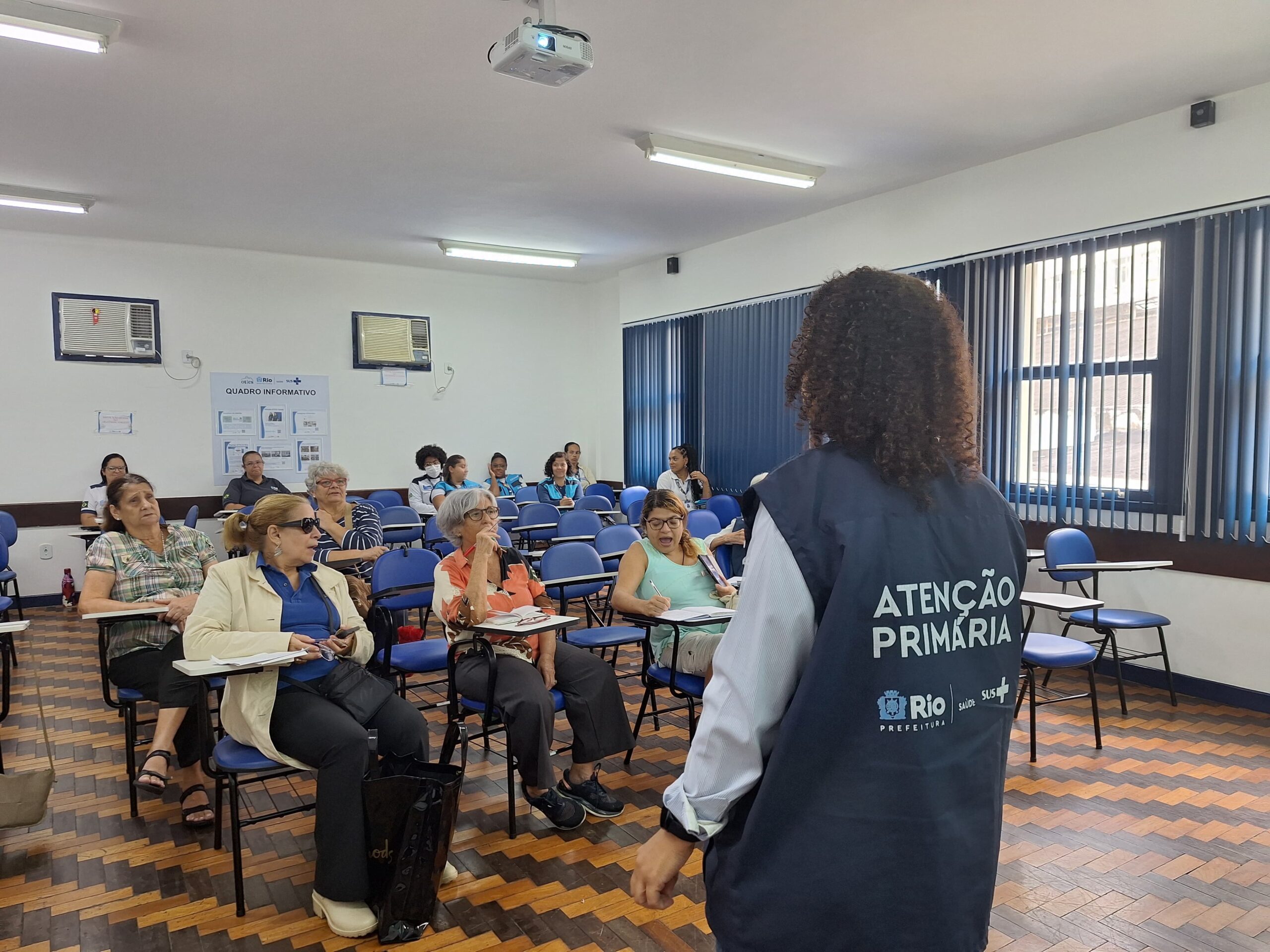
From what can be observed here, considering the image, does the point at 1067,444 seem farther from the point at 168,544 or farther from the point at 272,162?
the point at 272,162

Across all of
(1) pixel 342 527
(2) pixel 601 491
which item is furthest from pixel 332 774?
(2) pixel 601 491

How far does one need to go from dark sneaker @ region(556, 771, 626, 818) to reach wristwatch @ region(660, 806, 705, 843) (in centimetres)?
228

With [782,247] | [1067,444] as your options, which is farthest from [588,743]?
[782,247]

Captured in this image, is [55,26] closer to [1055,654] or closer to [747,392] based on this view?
[1055,654]

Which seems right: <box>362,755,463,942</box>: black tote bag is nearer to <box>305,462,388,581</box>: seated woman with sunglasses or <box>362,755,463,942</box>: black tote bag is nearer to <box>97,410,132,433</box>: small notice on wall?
<box>305,462,388,581</box>: seated woman with sunglasses

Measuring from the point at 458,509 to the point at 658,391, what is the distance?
5.85 metres

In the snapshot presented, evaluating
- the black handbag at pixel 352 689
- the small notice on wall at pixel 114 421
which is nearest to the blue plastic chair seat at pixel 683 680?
the black handbag at pixel 352 689

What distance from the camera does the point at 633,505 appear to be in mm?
7758

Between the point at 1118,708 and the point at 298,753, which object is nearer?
the point at 298,753

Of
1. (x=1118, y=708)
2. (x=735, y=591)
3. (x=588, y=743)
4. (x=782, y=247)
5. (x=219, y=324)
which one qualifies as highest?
(x=782, y=247)

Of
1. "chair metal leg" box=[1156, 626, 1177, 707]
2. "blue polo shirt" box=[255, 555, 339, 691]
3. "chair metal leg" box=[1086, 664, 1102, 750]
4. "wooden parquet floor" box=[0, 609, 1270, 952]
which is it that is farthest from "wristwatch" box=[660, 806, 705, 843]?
"chair metal leg" box=[1156, 626, 1177, 707]

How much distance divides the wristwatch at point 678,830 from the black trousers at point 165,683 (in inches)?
113

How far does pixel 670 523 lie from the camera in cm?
395

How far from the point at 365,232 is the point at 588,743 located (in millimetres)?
5914
